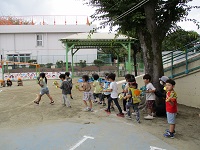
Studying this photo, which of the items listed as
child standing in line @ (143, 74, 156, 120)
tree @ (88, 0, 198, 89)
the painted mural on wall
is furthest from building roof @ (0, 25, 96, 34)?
child standing in line @ (143, 74, 156, 120)

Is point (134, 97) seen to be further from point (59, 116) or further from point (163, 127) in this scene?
Answer: point (59, 116)

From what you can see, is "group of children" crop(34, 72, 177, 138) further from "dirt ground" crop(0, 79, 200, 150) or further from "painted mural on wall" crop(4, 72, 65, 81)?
"painted mural on wall" crop(4, 72, 65, 81)

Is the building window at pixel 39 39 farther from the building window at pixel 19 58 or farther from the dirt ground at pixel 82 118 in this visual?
the dirt ground at pixel 82 118

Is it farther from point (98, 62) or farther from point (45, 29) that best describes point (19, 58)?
point (98, 62)

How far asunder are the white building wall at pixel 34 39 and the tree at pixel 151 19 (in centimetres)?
2063

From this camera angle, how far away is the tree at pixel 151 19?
852 cm

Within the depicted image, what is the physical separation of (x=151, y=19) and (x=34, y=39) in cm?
2398

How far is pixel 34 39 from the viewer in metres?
30.1

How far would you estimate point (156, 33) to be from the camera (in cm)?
855

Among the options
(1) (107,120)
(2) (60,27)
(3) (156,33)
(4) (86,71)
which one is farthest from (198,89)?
(2) (60,27)

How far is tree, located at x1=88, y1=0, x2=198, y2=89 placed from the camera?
8516mm

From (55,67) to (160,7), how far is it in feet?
61.0

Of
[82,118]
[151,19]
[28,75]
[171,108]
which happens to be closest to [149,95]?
[171,108]

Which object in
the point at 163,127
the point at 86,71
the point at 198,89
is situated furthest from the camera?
the point at 86,71
